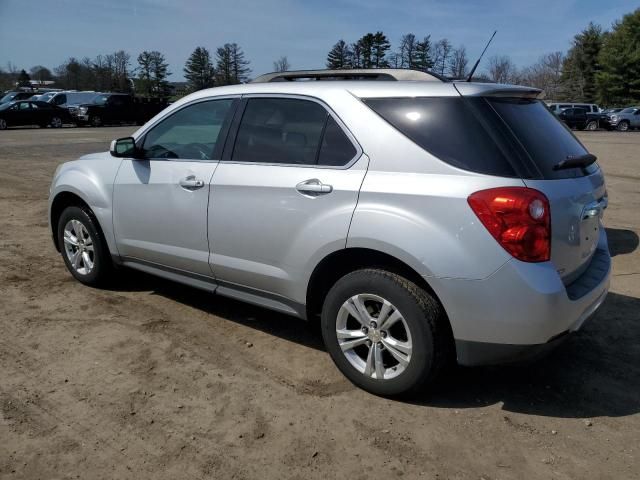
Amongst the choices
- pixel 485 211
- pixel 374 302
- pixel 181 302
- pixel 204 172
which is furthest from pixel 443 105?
pixel 181 302

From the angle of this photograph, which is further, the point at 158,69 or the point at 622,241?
the point at 158,69

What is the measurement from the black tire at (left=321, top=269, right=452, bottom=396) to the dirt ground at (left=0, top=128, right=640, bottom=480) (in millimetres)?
146

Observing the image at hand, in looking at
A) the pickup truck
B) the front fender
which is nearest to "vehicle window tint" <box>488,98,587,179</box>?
the front fender

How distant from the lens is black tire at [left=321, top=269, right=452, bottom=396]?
2908mm

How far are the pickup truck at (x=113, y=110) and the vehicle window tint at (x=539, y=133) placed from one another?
3133 cm

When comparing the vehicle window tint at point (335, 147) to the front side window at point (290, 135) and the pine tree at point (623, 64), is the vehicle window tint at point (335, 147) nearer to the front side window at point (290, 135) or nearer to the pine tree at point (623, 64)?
the front side window at point (290, 135)

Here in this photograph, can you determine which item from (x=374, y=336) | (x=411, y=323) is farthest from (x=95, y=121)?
(x=411, y=323)

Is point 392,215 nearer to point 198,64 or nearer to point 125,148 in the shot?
point 125,148

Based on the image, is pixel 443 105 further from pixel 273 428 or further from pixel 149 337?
pixel 149 337

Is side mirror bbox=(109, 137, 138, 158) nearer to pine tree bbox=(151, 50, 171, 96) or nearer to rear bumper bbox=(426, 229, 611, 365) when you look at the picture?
rear bumper bbox=(426, 229, 611, 365)

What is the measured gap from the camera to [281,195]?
3.38 meters

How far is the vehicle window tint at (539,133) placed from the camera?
2.89 meters

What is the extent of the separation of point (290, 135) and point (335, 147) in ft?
1.31

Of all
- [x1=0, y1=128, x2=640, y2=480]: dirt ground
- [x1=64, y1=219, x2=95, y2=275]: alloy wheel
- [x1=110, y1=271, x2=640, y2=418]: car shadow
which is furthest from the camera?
[x1=64, y1=219, x2=95, y2=275]: alloy wheel
